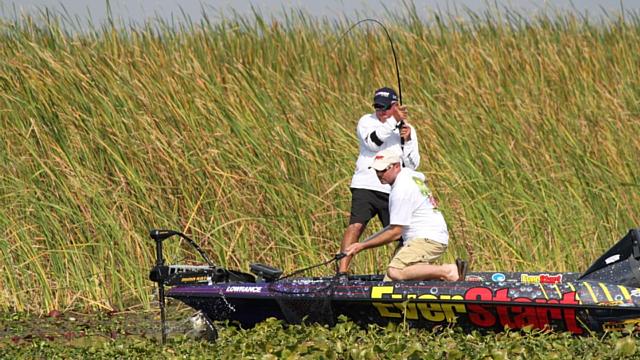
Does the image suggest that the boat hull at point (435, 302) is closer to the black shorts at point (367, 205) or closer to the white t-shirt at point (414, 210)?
Answer: the white t-shirt at point (414, 210)

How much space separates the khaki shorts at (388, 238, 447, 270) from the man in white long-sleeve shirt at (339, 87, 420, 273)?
105cm

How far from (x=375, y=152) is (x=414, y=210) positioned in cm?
109

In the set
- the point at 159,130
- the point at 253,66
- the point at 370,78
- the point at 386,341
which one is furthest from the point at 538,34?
the point at 386,341

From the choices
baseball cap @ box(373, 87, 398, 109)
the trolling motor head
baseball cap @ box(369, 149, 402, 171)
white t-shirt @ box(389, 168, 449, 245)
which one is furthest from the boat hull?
baseball cap @ box(373, 87, 398, 109)

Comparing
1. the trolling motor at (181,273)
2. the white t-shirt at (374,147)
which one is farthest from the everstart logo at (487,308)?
the white t-shirt at (374,147)

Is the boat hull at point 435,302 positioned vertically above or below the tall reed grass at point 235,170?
below

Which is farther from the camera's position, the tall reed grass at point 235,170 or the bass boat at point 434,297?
the tall reed grass at point 235,170

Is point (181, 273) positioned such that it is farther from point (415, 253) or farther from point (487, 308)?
point (487, 308)

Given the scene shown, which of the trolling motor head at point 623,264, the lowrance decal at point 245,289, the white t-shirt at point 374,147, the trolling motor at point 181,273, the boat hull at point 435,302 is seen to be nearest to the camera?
the boat hull at point 435,302

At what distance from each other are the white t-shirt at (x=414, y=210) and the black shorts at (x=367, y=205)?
944 millimetres

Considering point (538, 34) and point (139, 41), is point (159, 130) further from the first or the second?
point (538, 34)

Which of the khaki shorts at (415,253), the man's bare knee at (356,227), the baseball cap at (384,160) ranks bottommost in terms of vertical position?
the khaki shorts at (415,253)

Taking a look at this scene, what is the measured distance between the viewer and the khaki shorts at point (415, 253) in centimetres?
797

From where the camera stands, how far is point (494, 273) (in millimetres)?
8539
